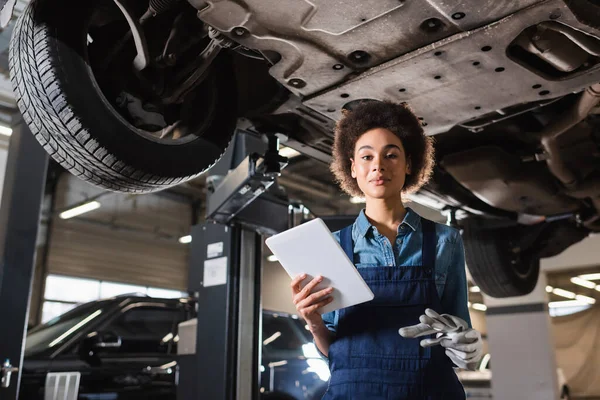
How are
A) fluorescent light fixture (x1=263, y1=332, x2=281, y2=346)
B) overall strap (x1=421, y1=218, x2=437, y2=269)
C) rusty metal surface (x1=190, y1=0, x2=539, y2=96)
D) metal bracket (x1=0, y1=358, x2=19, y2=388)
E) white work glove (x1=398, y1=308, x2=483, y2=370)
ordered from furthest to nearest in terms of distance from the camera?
1. fluorescent light fixture (x1=263, y1=332, x2=281, y2=346)
2. metal bracket (x1=0, y1=358, x2=19, y2=388)
3. rusty metal surface (x1=190, y1=0, x2=539, y2=96)
4. overall strap (x1=421, y1=218, x2=437, y2=269)
5. white work glove (x1=398, y1=308, x2=483, y2=370)

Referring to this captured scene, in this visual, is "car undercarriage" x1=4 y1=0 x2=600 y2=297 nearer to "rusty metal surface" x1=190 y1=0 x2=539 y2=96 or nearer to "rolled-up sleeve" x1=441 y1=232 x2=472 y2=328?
"rusty metal surface" x1=190 y1=0 x2=539 y2=96

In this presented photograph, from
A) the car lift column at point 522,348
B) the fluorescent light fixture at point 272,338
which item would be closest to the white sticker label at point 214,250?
the fluorescent light fixture at point 272,338

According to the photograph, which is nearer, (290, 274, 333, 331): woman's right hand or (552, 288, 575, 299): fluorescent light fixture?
(290, 274, 333, 331): woman's right hand

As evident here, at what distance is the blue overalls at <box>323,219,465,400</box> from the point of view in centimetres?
113

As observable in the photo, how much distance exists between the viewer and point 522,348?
22.8 ft

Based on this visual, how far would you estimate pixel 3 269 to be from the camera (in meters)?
3.01

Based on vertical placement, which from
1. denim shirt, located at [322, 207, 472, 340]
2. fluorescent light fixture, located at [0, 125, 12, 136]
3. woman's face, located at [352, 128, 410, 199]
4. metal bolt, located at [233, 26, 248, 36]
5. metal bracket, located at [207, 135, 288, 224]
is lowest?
denim shirt, located at [322, 207, 472, 340]

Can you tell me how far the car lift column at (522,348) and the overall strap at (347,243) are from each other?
18.8 feet

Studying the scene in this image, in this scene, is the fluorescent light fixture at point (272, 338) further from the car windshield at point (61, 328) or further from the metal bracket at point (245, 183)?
the metal bracket at point (245, 183)

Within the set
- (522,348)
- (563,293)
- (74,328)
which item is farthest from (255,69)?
(563,293)

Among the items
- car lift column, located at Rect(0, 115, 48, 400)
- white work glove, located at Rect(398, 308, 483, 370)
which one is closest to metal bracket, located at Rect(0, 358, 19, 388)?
car lift column, located at Rect(0, 115, 48, 400)

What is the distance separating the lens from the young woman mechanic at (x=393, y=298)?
44.6 inches

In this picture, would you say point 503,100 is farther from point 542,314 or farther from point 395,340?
point 542,314

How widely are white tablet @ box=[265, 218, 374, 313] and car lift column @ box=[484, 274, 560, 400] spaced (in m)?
5.91
